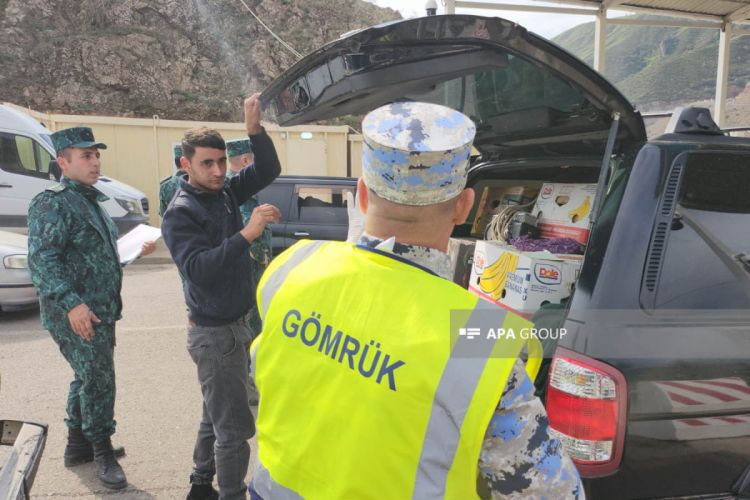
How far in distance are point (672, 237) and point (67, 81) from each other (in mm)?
26009

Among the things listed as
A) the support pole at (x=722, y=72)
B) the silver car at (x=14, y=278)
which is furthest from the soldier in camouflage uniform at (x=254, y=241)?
the support pole at (x=722, y=72)

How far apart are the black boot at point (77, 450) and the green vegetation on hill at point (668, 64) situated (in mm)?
3585

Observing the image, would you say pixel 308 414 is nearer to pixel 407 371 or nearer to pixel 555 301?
pixel 407 371

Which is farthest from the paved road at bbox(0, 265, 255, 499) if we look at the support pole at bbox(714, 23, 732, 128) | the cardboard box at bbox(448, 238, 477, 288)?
the support pole at bbox(714, 23, 732, 128)

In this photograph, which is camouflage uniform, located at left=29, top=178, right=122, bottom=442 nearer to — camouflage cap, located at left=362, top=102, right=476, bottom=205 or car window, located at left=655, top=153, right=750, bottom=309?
camouflage cap, located at left=362, top=102, right=476, bottom=205

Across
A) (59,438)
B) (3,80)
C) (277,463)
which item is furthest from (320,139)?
(3,80)

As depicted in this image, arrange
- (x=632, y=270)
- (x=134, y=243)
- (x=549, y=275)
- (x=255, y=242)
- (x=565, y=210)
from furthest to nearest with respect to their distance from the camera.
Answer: (x=255, y=242) < (x=134, y=243) < (x=565, y=210) < (x=549, y=275) < (x=632, y=270)

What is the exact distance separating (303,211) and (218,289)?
15.2 ft

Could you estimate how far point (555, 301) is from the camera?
225 centimetres

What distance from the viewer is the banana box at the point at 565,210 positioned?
270 centimetres

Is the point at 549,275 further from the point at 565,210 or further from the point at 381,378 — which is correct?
the point at 381,378

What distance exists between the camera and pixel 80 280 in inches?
108

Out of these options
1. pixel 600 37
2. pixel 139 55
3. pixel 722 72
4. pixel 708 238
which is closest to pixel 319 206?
pixel 600 37

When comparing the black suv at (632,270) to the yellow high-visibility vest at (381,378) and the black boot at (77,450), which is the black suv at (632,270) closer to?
the yellow high-visibility vest at (381,378)
